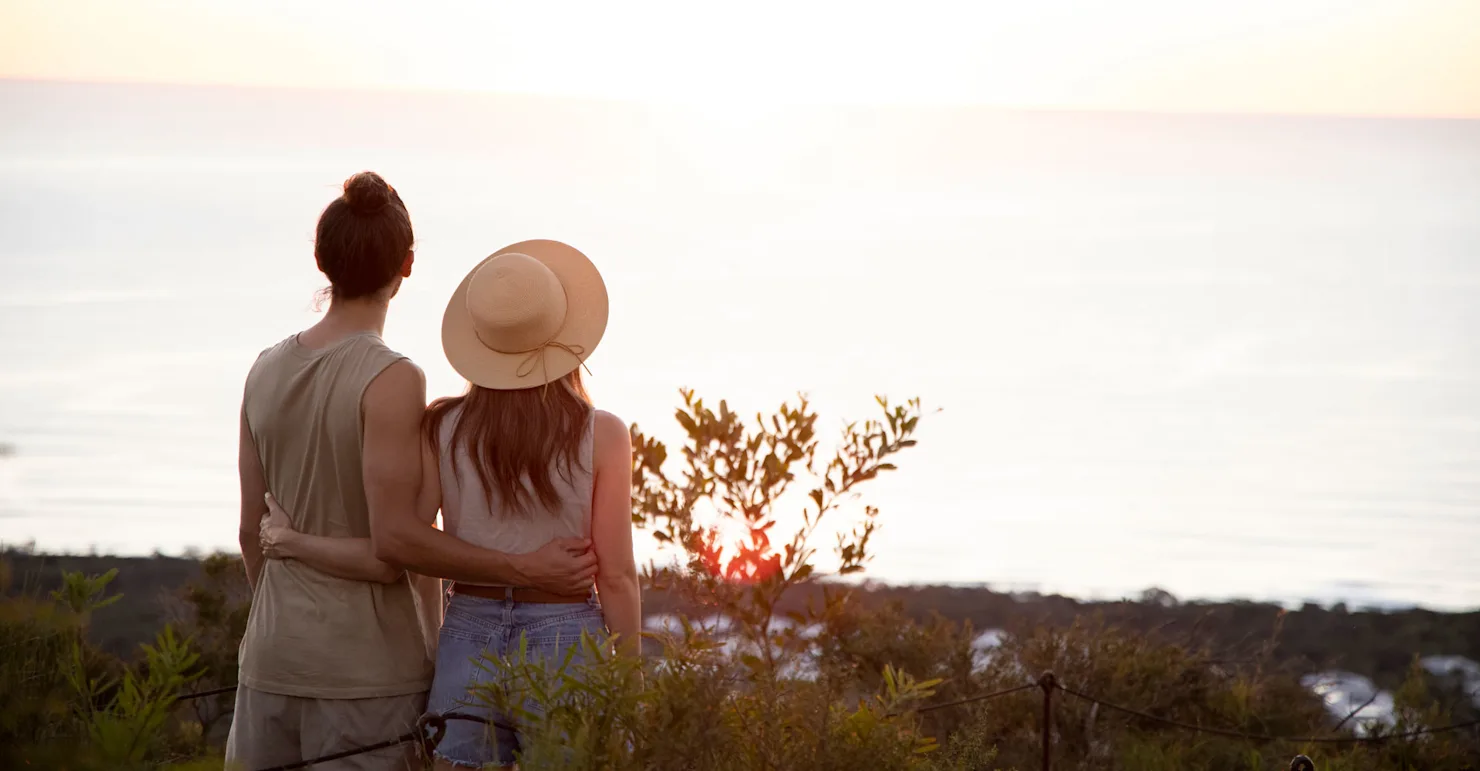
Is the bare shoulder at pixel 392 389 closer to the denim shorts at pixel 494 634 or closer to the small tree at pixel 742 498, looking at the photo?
the denim shorts at pixel 494 634

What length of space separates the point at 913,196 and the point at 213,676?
65.9 metres

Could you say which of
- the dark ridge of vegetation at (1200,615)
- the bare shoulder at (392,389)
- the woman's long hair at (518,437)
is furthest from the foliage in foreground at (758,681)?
the dark ridge of vegetation at (1200,615)

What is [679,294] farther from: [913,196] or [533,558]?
[913,196]

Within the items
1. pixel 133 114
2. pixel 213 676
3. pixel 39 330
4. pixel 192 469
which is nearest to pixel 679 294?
pixel 39 330

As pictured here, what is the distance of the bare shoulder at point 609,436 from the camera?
291 cm

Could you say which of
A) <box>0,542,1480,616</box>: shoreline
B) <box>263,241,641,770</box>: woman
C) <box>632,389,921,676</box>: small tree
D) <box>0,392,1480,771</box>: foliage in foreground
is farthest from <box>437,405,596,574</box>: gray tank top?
<box>0,542,1480,616</box>: shoreline

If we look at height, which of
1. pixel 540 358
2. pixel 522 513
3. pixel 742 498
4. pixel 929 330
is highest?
pixel 929 330

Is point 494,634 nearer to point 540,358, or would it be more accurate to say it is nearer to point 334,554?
point 334,554

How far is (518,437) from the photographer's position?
2875 mm

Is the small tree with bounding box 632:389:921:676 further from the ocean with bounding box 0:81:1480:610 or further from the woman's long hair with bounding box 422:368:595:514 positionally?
the woman's long hair with bounding box 422:368:595:514

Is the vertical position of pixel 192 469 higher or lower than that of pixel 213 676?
higher

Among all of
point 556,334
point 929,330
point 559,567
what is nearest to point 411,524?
point 559,567

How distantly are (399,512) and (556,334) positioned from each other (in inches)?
20.4

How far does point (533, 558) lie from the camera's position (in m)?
2.86
